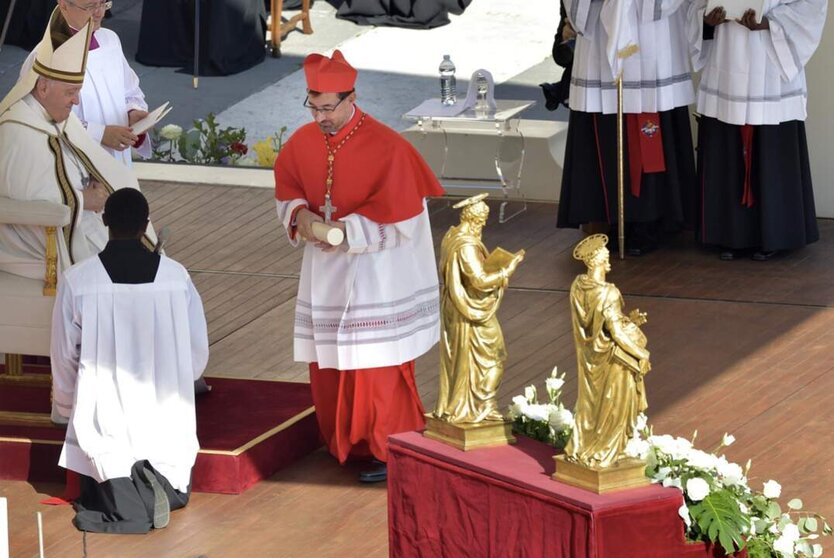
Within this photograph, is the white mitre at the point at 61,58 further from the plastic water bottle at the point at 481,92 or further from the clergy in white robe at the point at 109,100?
the plastic water bottle at the point at 481,92

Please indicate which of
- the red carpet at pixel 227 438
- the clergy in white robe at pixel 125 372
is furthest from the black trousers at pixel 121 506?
the red carpet at pixel 227 438

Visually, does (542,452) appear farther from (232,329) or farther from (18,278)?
(232,329)

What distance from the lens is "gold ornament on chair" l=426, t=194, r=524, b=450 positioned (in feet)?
17.7

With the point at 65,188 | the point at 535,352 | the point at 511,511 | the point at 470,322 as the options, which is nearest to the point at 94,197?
the point at 65,188

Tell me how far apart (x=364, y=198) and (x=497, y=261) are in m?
1.44

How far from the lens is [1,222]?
7.36 metres

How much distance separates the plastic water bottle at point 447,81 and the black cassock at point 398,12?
233 inches

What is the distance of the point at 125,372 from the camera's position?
6.68 m

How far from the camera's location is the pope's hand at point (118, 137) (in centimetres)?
801

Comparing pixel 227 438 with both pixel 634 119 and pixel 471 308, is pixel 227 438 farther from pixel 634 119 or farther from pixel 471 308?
pixel 634 119

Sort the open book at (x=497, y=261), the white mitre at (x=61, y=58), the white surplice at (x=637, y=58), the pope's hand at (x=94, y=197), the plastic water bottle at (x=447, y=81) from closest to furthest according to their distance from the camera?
the open book at (x=497, y=261), the white mitre at (x=61, y=58), the pope's hand at (x=94, y=197), the white surplice at (x=637, y=58), the plastic water bottle at (x=447, y=81)

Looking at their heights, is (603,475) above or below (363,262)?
above

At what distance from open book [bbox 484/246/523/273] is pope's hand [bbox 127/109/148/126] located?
3116 mm

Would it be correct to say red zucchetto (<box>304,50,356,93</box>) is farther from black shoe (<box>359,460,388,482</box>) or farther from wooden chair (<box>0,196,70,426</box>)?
black shoe (<box>359,460,388,482</box>)
